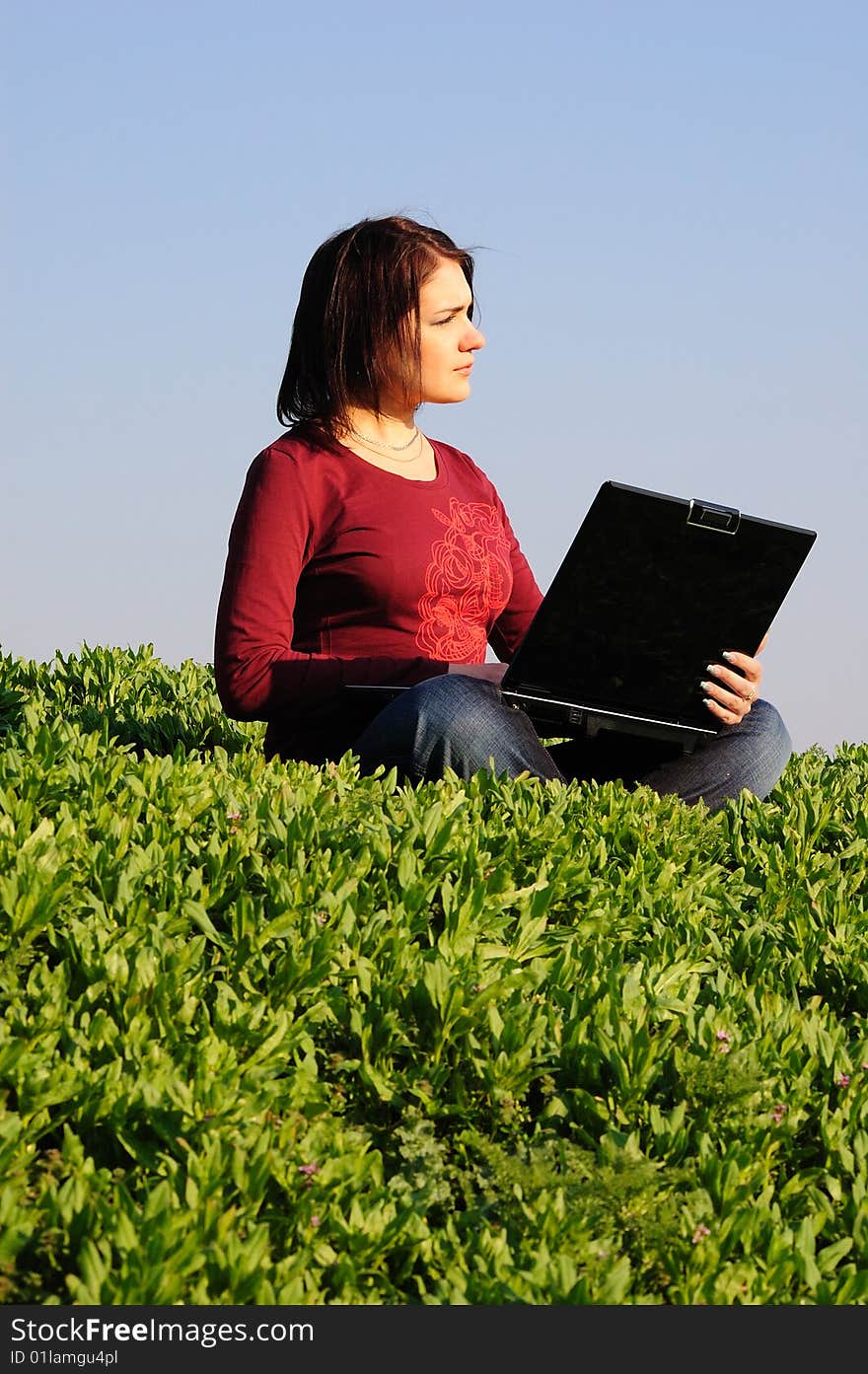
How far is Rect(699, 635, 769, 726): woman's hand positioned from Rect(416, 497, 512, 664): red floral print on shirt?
0.97 metres

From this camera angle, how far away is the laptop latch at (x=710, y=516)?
15.8 ft

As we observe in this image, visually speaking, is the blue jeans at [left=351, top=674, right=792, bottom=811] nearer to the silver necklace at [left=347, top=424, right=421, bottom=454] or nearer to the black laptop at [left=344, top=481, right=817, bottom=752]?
the black laptop at [left=344, top=481, right=817, bottom=752]

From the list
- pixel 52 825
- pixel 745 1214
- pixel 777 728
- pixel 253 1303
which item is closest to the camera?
pixel 253 1303

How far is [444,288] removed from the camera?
18.4ft

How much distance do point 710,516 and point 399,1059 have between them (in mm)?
2217

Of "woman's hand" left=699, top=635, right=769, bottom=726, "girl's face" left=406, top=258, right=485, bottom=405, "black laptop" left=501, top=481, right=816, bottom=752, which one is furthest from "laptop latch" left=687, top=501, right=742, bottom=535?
"girl's face" left=406, top=258, right=485, bottom=405

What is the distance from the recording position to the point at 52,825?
4055 millimetres

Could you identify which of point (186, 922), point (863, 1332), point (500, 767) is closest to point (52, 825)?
point (186, 922)

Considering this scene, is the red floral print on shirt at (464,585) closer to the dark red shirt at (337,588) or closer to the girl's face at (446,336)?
the dark red shirt at (337,588)

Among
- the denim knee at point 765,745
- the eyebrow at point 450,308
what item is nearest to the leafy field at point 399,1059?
the denim knee at point 765,745

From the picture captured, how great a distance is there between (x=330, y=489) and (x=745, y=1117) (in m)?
2.93

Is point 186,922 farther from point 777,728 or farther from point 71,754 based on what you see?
point 777,728

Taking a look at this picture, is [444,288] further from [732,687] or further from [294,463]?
[732,687]

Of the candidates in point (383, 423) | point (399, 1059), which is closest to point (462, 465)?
point (383, 423)
